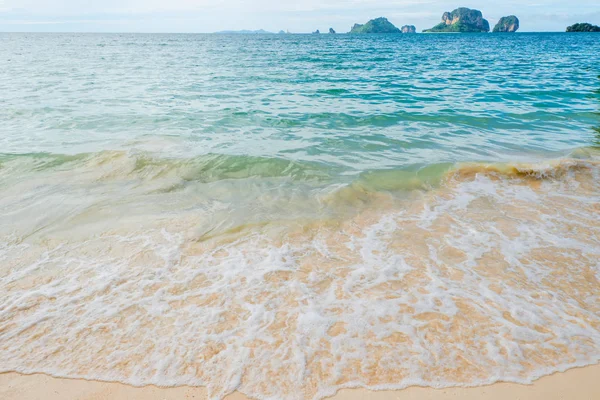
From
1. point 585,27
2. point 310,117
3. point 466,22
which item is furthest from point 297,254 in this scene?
point 466,22

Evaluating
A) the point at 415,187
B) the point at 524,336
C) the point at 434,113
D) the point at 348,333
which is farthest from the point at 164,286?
the point at 434,113

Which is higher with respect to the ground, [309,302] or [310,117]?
[310,117]

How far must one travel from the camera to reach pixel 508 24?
179 metres

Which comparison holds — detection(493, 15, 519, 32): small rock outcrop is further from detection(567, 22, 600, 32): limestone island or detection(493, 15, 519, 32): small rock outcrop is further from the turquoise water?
the turquoise water

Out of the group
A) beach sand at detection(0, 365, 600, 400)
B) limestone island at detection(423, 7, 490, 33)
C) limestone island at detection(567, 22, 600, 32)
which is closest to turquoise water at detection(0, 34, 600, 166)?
beach sand at detection(0, 365, 600, 400)

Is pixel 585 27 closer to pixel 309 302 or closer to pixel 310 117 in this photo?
pixel 310 117

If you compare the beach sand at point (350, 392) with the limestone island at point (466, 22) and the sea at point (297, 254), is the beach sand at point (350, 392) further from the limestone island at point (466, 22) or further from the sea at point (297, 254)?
the limestone island at point (466, 22)

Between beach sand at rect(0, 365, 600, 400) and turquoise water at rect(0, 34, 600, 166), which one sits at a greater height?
turquoise water at rect(0, 34, 600, 166)

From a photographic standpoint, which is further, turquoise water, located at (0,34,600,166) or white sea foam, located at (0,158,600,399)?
turquoise water, located at (0,34,600,166)

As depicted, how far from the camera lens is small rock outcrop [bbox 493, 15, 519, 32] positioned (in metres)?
178

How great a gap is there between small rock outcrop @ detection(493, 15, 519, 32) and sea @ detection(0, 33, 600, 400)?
208880 mm

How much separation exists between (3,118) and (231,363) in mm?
12632

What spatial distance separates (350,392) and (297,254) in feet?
6.60

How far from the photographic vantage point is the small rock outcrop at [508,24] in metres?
178
